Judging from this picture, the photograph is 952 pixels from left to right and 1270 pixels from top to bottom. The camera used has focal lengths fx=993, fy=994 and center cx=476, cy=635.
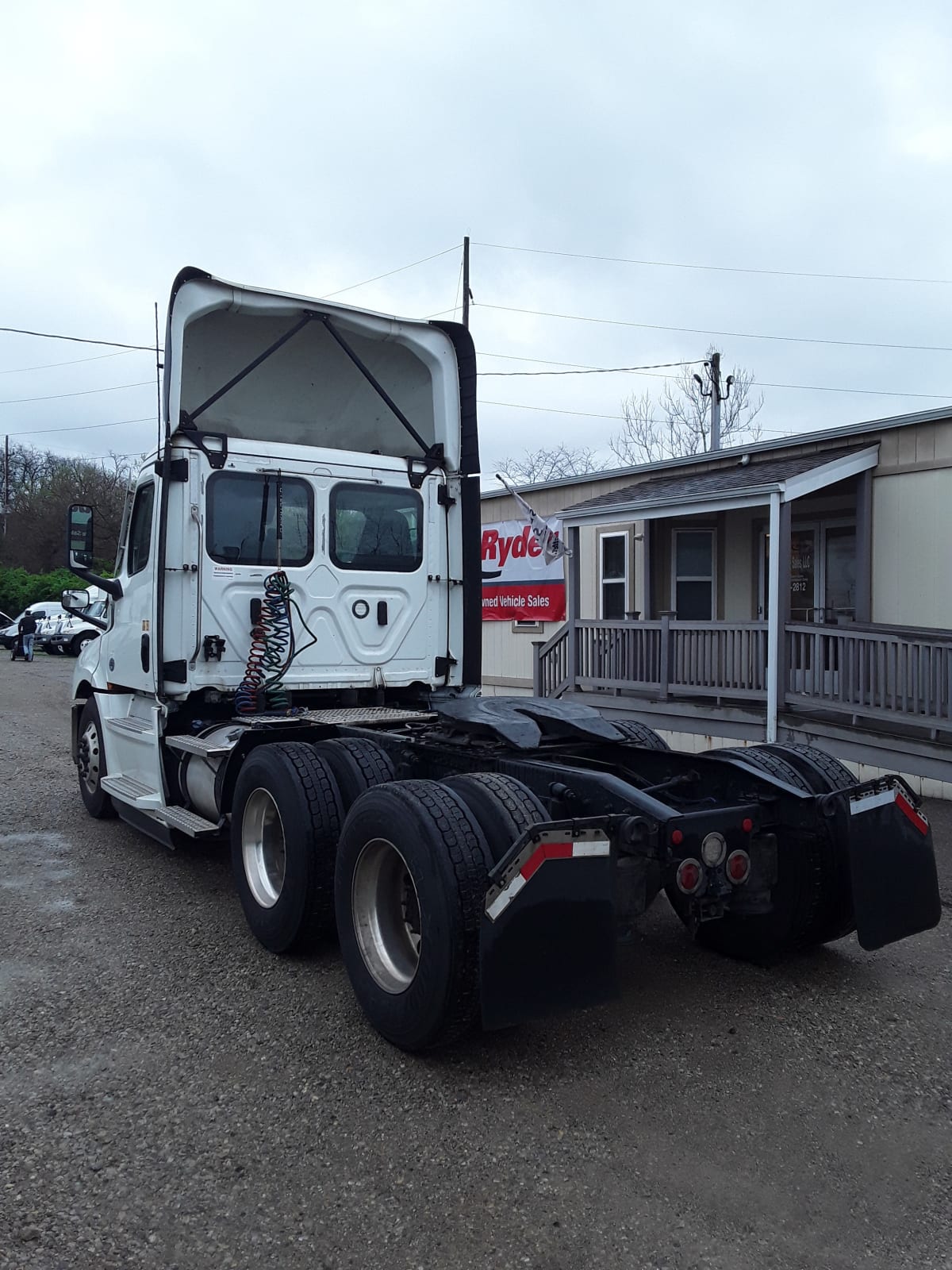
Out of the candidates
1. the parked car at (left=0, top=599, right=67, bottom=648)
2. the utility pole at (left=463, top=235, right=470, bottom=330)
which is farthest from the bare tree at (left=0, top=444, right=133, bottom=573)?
the utility pole at (left=463, top=235, right=470, bottom=330)

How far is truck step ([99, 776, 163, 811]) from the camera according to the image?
638 cm

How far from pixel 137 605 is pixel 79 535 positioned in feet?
2.04

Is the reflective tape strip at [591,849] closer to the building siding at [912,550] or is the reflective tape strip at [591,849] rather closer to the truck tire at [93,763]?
the truck tire at [93,763]

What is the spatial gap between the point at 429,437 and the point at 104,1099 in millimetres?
4815

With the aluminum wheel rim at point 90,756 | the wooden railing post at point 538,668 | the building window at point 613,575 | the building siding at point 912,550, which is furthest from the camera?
the building window at point 613,575

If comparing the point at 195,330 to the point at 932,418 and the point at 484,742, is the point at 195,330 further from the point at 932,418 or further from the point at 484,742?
the point at 932,418

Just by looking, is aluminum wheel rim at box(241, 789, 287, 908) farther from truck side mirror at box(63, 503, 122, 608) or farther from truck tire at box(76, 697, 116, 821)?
truck tire at box(76, 697, 116, 821)

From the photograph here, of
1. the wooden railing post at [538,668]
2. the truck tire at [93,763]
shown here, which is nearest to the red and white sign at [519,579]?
the wooden railing post at [538,668]

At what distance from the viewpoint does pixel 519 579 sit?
15328mm

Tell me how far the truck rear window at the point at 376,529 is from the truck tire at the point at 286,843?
1.72 meters

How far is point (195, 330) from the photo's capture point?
21.1ft

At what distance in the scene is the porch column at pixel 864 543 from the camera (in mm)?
10711

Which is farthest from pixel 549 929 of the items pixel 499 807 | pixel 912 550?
pixel 912 550

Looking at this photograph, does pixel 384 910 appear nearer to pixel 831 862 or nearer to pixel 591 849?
pixel 591 849
